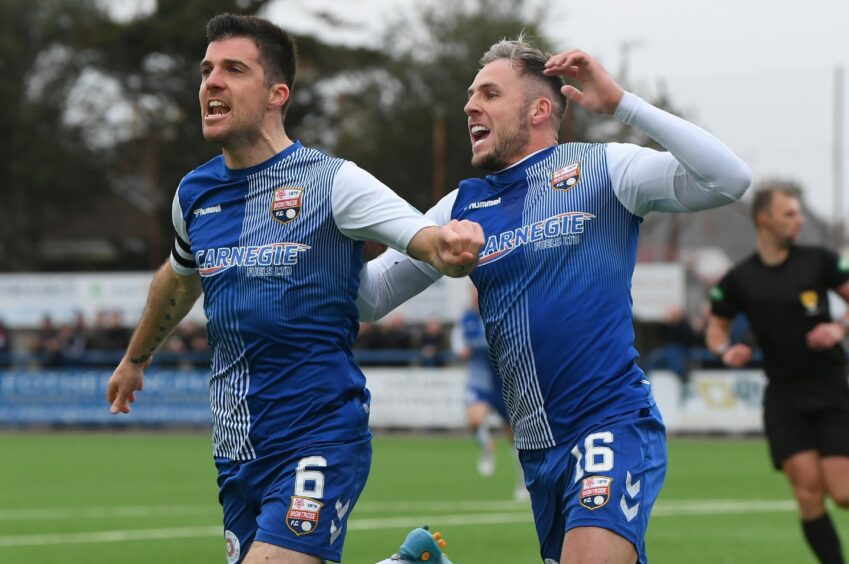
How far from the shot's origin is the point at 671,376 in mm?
25219

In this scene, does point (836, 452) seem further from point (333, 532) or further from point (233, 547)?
point (233, 547)

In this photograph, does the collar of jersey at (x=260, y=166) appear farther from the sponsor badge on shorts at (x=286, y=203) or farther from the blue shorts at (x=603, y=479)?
the blue shorts at (x=603, y=479)

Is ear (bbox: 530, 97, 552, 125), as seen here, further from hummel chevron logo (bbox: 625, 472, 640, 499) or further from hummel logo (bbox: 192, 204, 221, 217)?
hummel chevron logo (bbox: 625, 472, 640, 499)

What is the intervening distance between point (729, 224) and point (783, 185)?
51.9m

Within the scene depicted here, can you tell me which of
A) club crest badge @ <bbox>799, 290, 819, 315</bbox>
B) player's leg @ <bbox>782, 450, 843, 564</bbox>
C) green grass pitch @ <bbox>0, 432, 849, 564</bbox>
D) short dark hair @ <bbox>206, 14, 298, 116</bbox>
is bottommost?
green grass pitch @ <bbox>0, 432, 849, 564</bbox>

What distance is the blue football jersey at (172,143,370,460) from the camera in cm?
545

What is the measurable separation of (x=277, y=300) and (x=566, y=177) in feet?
4.12

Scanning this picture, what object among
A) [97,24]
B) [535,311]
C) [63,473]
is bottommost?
[63,473]

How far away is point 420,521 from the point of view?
13031 mm

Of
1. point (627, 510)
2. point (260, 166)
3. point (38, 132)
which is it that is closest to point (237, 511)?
point (260, 166)

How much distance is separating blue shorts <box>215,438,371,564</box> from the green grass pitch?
514 centimetres

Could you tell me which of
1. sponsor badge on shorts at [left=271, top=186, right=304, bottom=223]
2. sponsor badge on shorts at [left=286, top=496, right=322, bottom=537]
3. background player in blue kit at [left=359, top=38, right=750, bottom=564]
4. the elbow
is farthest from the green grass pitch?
the elbow

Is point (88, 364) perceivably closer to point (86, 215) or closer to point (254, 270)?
point (254, 270)

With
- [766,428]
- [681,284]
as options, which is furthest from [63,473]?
[681,284]
